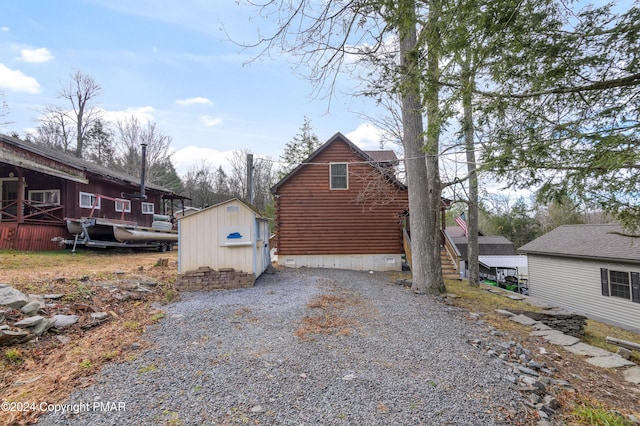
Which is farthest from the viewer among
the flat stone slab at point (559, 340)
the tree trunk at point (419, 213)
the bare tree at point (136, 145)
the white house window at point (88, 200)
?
the bare tree at point (136, 145)

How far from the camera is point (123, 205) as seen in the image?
1510 cm

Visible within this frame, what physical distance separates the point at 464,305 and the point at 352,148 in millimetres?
7289

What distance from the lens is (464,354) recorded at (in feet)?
12.1

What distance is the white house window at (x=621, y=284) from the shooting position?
10414mm

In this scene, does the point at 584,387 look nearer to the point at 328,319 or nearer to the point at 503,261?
the point at 328,319

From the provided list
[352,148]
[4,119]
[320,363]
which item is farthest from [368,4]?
[4,119]

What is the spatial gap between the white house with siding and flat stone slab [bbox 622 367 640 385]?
22.3 feet

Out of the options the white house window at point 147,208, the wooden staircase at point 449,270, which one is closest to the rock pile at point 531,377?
the wooden staircase at point 449,270

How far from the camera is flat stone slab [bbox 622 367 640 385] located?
3.74 meters

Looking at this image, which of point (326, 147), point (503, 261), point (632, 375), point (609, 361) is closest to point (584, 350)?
point (609, 361)

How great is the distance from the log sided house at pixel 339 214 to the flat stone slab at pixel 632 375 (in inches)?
314

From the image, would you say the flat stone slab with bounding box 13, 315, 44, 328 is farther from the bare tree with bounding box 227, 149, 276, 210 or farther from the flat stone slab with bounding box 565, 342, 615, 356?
the bare tree with bounding box 227, 149, 276, 210

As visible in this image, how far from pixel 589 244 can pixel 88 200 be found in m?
22.4

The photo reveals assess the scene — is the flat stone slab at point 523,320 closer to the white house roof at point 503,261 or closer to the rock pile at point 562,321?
the rock pile at point 562,321
